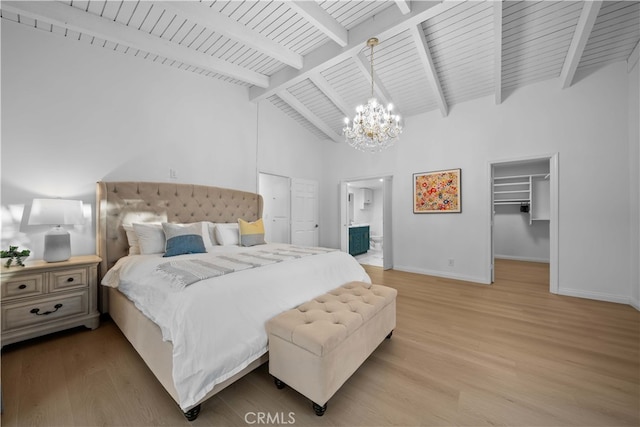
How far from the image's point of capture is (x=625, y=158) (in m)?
3.19

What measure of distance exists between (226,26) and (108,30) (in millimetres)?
1218

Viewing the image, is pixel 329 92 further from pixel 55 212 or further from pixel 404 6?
pixel 55 212

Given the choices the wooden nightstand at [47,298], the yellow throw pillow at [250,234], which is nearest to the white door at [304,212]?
the yellow throw pillow at [250,234]

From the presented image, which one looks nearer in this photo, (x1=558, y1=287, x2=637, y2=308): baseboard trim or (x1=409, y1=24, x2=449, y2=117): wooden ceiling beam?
(x1=409, y1=24, x2=449, y2=117): wooden ceiling beam

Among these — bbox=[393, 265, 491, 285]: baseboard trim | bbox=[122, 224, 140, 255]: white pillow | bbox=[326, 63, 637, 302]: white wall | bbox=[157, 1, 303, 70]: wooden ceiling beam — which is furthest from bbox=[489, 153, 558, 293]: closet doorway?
bbox=[122, 224, 140, 255]: white pillow

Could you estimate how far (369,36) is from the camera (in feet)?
9.91

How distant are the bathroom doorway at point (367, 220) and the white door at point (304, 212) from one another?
663mm

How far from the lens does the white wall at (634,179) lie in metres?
2.99

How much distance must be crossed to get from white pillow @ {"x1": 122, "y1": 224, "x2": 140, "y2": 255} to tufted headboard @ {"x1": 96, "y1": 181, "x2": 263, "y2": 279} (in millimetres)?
116

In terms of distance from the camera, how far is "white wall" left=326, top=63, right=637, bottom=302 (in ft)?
10.7

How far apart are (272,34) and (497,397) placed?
13.6 feet

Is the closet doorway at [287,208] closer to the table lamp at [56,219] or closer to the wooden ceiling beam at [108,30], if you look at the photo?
the wooden ceiling beam at [108,30]

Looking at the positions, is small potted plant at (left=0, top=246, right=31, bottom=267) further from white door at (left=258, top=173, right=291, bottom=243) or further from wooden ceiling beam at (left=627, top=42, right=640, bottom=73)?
wooden ceiling beam at (left=627, top=42, right=640, bottom=73)

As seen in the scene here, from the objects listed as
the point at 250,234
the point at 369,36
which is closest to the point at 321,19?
the point at 369,36
